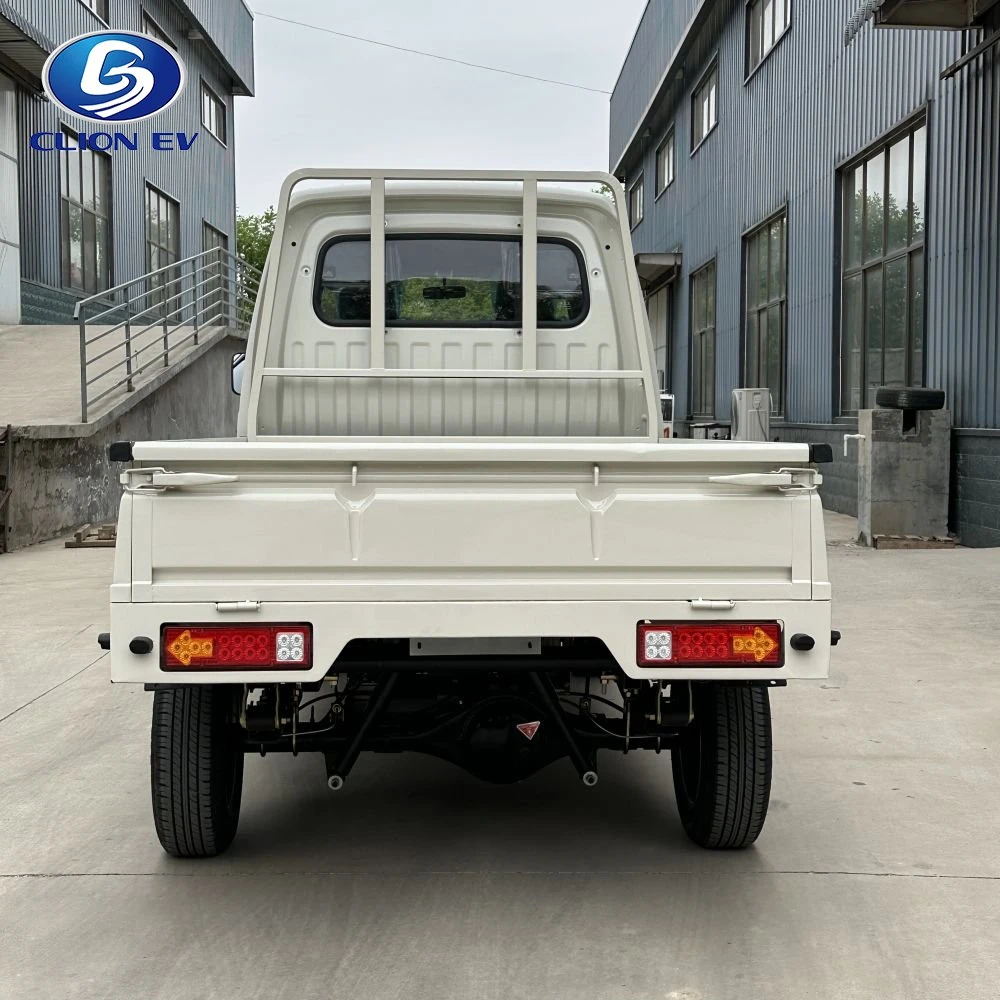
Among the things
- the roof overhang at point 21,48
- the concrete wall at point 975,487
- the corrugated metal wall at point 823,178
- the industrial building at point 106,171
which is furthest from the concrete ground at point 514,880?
the industrial building at point 106,171

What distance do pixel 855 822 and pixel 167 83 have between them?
85.3 ft

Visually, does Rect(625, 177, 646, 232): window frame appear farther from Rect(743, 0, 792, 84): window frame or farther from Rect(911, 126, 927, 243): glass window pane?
Rect(911, 126, 927, 243): glass window pane

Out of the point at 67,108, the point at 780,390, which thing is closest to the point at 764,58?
the point at 780,390

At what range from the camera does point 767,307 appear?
71.7 ft

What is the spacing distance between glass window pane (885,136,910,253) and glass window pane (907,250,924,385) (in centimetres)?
51

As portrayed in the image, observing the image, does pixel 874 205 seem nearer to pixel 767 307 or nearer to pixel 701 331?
pixel 767 307

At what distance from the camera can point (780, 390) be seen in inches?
813

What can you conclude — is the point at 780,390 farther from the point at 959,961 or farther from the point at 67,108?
the point at 959,961

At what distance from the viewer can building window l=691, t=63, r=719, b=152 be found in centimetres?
2572

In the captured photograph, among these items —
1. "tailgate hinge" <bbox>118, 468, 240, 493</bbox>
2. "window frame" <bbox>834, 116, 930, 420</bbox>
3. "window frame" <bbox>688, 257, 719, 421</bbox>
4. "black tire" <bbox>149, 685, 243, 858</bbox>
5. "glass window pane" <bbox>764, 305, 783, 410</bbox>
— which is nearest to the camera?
"tailgate hinge" <bbox>118, 468, 240, 493</bbox>

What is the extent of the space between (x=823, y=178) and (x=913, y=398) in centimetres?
631

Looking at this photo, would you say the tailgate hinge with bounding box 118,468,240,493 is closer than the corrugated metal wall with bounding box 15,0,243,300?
Yes

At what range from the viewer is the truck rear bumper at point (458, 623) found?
367cm

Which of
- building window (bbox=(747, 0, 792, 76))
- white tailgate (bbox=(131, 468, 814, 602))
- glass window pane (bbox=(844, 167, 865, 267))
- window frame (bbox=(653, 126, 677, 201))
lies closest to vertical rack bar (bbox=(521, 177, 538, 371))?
white tailgate (bbox=(131, 468, 814, 602))
